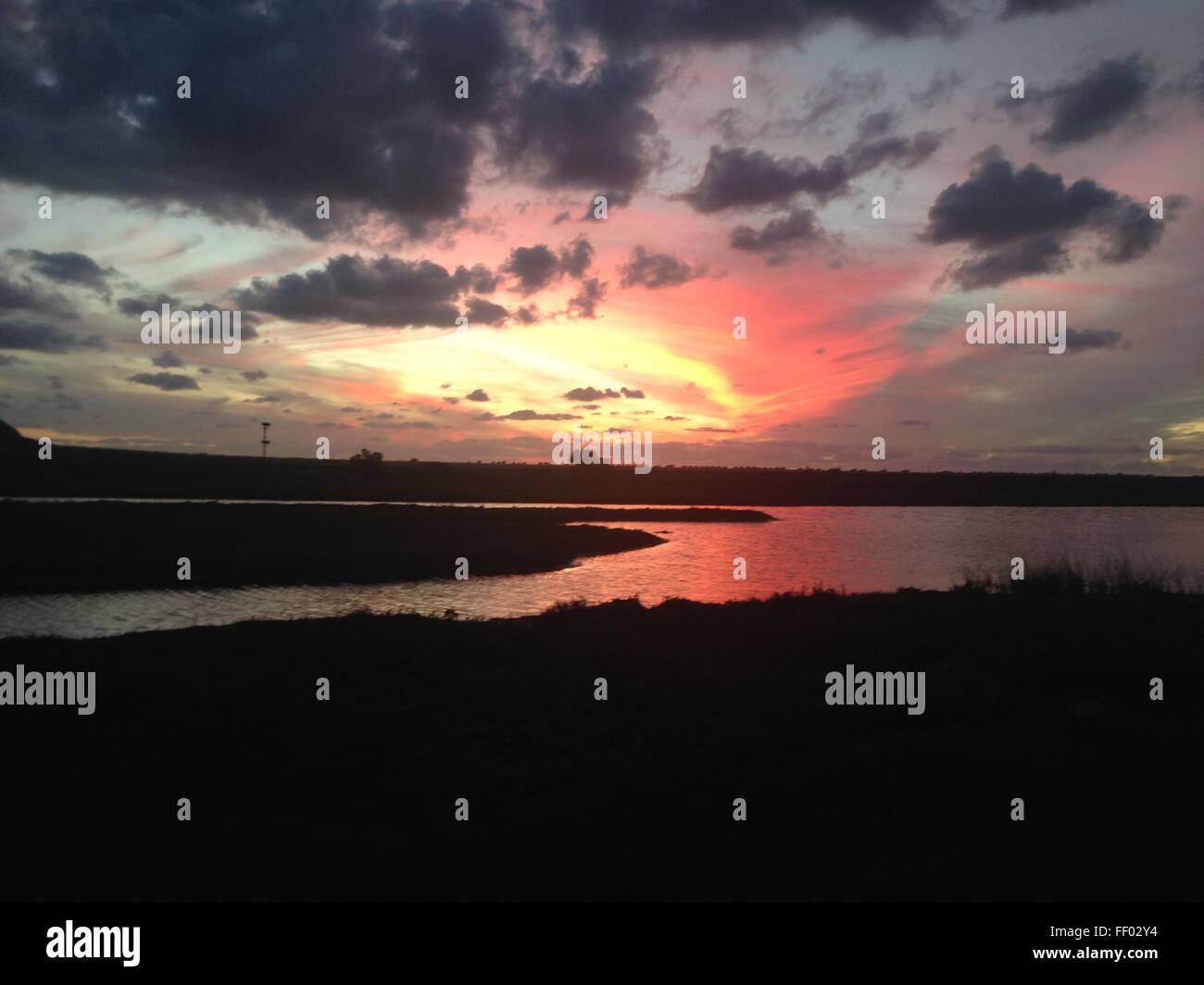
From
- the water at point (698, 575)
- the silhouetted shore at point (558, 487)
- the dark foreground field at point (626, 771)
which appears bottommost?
the dark foreground field at point (626, 771)

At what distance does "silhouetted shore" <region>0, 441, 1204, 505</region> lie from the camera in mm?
84812

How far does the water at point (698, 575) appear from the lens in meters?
26.1

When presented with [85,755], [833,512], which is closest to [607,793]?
[85,755]

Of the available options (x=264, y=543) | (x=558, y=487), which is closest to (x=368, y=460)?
(x=558, y=487)

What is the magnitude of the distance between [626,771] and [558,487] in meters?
113

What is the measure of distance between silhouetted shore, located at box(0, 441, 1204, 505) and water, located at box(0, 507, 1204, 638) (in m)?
41.0

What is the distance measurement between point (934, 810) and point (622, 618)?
11.0 meters

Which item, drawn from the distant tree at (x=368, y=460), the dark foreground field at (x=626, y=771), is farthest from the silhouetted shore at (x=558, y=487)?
the dark foreground field at (x=626, y=771)

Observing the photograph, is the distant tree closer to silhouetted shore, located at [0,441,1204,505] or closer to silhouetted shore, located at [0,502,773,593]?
silhouetted shore, located at [0,441,1204,505]

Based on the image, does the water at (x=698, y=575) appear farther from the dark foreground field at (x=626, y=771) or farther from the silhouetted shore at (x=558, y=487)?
the silhouetted shore at (x=558, y=487)

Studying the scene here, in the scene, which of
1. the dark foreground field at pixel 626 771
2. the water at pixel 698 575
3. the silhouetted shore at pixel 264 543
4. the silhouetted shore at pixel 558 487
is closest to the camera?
the dark foreground field at pixel 626 771

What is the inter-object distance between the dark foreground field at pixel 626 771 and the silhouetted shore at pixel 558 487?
69924mm

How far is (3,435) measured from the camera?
9750cm
